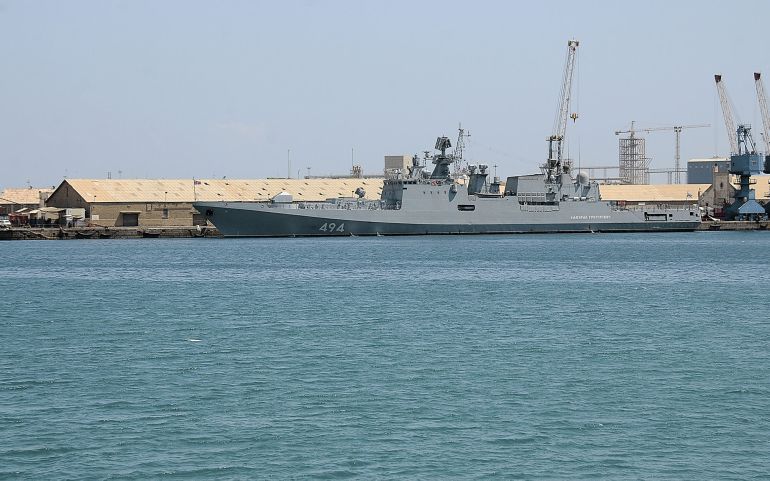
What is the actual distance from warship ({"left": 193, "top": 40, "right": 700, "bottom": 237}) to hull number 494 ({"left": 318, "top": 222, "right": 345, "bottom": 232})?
0.27 feet

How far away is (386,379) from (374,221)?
6606 centimetres

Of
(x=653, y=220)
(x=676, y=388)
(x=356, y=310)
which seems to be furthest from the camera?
(x=653, y=220)

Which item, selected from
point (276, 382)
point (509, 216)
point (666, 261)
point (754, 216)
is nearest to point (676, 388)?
point (276, 382)

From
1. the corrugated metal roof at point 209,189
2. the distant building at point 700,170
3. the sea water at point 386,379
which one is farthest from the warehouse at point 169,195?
the distant building at point 700,170

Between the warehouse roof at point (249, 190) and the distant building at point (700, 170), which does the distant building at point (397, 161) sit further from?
the distant building at point (700, 170)

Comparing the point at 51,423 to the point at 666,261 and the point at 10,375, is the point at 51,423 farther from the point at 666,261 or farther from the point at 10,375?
the point at 666,261

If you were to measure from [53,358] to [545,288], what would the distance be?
23.3 metres

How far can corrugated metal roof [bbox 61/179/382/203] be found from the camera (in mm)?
95438

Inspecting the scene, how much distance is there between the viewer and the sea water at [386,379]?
1571 cm

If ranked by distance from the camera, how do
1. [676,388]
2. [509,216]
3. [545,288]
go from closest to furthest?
[676,388] < [545,288] < [509,216]

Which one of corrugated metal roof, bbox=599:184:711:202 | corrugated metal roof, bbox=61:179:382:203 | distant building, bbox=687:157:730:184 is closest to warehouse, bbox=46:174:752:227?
corrugated metal roof, bbox=61:179:382:203

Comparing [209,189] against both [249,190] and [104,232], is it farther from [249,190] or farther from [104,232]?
[104,232]

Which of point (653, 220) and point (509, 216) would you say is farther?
point (653, 220)

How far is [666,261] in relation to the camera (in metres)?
60.5
